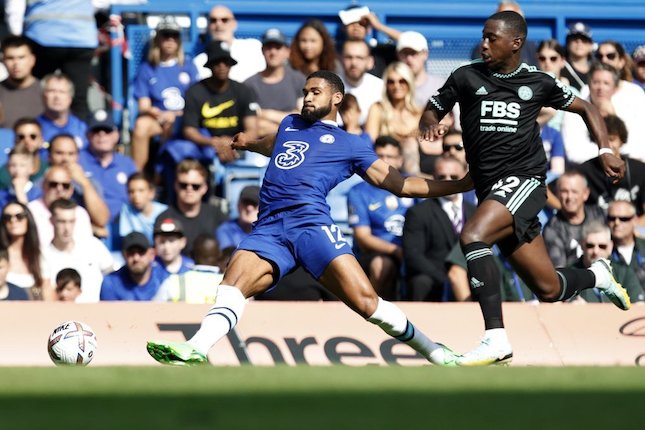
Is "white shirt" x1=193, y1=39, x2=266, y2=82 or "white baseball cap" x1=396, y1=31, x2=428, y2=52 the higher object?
"white baseball cap" x1=396, y1=31, x2=428, y2=52

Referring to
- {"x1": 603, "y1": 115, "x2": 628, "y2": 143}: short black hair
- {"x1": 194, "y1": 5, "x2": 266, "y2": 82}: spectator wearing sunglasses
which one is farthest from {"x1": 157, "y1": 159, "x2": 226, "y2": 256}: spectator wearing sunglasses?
{"x1": 603, "y1": 115, "x2": 628, "y2": 143}: short black hair

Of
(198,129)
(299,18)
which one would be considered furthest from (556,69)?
(198,129)

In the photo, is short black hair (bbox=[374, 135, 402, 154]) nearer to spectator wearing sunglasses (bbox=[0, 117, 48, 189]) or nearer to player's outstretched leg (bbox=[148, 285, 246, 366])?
spectator wearing sunglasses (bbox=[0, 117, 48, 189])

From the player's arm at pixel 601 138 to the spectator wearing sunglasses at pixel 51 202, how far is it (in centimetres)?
519

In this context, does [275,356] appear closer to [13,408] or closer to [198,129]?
[198,129]

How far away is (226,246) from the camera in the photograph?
1219 cm

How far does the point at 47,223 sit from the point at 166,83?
7.29ft

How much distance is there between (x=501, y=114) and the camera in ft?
28.8

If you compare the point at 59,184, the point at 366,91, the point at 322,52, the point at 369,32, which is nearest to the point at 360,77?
the point at 366,91

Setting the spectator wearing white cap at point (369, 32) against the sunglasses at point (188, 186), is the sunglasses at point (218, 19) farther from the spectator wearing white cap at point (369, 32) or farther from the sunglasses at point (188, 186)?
the sunglasses at point (188, 186)

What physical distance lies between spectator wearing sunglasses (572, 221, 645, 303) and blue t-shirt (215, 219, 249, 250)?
3208 mm

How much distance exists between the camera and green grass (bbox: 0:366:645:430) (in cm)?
429

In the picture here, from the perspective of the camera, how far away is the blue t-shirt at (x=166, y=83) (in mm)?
13430

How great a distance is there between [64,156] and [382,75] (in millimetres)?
3789
